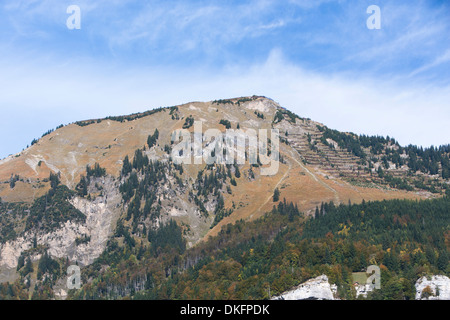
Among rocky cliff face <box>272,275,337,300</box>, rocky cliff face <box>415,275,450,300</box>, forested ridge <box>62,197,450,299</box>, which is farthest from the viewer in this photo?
forested ridge <box>62,197,450,299</box>

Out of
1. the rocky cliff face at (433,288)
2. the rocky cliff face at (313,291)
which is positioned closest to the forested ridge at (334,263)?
the rocky cliff face at (313,291)

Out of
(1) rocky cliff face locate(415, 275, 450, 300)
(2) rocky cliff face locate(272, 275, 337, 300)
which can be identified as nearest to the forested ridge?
(2) rocky cliff face locate(272, 275, 337, 300)

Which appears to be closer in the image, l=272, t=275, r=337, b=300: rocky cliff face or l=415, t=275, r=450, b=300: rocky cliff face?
l=415, t=275, r=450, b=300: rocky cliff face

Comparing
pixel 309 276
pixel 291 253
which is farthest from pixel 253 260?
pixel 309 276

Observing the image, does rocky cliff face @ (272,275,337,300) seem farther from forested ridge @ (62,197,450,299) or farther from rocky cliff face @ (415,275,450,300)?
rocky cliff face @ (415,275,450,300)

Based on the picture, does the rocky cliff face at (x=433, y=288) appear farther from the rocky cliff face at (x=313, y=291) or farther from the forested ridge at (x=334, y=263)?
the rocky cliff face at (x=313, y=291)

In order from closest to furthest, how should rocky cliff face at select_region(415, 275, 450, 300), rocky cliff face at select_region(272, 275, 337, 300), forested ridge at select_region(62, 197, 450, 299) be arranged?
rocky cliff face at select_region(415, 275, 450, 300) → rocky cliff face at select_region(272, 275, 337, 300) → forested ridge at select_region(62, 197, 450, 299)

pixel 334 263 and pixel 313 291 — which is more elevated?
pixel 334 263

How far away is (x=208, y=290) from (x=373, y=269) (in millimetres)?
59232

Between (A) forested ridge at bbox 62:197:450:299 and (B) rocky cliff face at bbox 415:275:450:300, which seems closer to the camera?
(B) rocky cliff face at bbox 415:275:450:300

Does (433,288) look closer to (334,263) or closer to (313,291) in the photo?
(334,263)

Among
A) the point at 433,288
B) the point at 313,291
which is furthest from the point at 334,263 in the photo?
the point at 433,288
